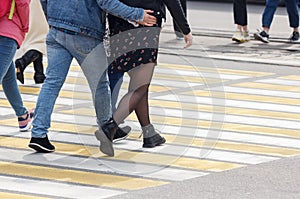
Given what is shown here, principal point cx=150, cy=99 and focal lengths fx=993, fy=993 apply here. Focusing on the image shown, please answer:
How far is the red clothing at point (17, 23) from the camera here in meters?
8.27

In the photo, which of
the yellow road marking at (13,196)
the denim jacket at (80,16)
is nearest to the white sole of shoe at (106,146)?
the denim jacket at (80,16)

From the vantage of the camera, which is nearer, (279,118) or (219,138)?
(219,138)

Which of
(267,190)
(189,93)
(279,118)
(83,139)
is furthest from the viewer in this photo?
(189,93)

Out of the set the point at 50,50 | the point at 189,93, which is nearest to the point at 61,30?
the point at 50,50

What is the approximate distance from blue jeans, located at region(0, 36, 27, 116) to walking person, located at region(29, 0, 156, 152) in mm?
451

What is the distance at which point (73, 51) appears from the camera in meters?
7.96

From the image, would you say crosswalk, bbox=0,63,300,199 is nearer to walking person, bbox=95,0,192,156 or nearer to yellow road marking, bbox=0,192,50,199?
yellow road marking, bbox=0,192,50,199

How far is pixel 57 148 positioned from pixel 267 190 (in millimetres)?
2118

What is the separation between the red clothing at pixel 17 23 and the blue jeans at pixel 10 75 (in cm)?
7

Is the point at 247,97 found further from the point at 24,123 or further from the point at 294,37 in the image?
the point at 294,37

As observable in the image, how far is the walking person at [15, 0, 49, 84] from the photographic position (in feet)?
36.8

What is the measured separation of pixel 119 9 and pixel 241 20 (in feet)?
23.9

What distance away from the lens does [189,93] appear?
1091cm

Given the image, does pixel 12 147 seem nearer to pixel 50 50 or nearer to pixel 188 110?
pixel 50 50
